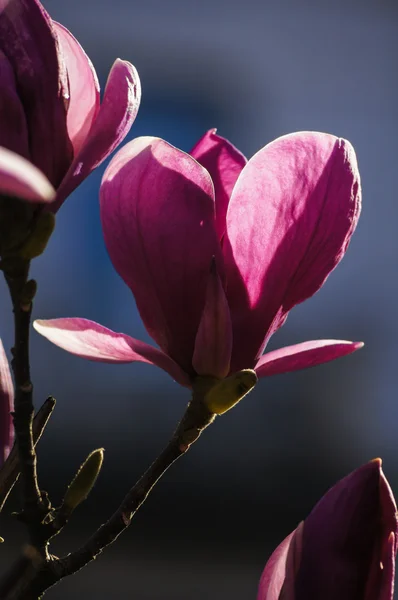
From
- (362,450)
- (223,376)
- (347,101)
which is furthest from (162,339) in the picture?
(347,101)

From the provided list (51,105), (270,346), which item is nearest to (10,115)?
(51,105)

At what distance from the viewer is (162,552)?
4.38 meters

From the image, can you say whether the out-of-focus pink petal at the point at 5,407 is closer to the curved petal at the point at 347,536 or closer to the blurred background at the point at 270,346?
the curved petal at the point at 347,536

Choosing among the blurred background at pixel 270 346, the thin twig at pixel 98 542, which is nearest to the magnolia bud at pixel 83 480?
the thin twig at pixel 98 542

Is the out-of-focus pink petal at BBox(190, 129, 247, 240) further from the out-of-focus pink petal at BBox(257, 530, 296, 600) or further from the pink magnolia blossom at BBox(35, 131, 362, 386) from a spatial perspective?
the out-of-focus pink petal at BBox(257, 530, 296, 600)

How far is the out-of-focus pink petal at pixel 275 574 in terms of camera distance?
12.3 inches

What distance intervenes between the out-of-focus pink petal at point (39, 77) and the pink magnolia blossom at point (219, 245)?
3 cm

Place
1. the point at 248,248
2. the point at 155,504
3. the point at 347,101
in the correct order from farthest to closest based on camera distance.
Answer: the point at 347,101, the point at 155,504, the point at 248,248

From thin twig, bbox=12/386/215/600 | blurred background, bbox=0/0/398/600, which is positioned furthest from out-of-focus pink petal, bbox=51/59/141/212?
blurred background, bbox=0/0/398/600

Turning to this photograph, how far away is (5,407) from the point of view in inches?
13.5

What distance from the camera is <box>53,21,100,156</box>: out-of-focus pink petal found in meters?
0.30

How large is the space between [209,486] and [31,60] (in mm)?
4214

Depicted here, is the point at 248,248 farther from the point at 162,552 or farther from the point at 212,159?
the point at 162,552

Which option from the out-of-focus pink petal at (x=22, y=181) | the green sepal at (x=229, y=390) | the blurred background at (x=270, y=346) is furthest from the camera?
the blurred background at (x=270, y=346)
